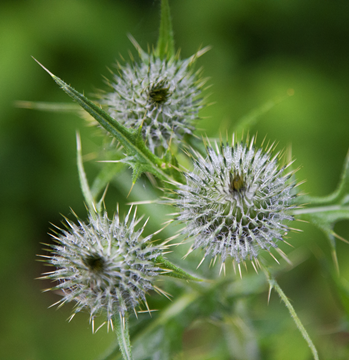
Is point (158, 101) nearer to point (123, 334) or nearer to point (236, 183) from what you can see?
point (236, 183)

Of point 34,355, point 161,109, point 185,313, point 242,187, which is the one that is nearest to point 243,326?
point 185,313

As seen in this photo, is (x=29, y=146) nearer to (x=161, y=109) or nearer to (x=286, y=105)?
(x=161, y=109)

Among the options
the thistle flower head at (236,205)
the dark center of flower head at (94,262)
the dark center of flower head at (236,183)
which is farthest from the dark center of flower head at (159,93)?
the dark center of flower head at (94,262)

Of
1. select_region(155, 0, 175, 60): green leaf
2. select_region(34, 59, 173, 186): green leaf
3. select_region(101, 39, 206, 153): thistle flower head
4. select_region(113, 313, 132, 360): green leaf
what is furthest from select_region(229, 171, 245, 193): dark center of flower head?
select_region(155, 0, 175, 60): green leaf

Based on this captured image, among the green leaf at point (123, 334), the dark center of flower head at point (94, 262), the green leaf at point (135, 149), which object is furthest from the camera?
the green leaf at point (135, 149)

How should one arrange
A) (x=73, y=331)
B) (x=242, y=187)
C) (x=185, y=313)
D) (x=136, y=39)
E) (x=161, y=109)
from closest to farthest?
(x=242, y=187) → (x=161, y=109) → (x=185, y=313) → (x=136, y=39) → (x=73, y=331)

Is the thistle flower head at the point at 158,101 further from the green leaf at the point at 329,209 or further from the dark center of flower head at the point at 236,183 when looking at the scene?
the green leaf at the point at 329,209

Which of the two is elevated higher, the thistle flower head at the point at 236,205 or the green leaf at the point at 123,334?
the thistle flower head at the point at 236,205
